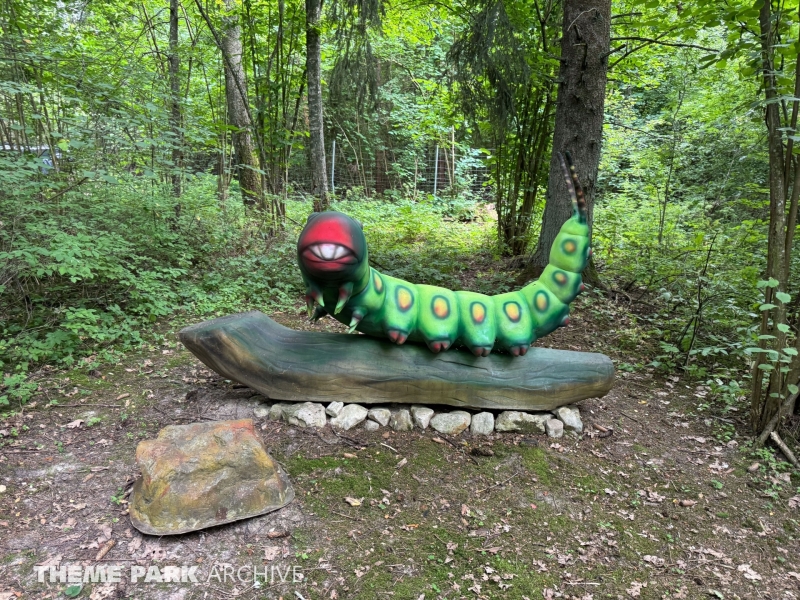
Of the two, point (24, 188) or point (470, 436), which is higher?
point (24, 188)

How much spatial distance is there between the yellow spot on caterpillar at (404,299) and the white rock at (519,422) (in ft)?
3.96

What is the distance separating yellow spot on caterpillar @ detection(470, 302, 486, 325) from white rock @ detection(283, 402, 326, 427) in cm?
139

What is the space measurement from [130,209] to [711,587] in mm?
6730

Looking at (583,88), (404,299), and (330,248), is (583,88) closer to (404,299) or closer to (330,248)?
(404,299)

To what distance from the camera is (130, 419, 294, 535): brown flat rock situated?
258cm

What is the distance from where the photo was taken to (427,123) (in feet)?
32.3

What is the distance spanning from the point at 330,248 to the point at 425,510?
176 centimetres

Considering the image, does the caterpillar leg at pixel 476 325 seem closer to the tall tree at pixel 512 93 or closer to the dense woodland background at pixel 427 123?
the dense woodland background at pixel 427 123

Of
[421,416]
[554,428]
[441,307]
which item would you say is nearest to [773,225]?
[554,428]

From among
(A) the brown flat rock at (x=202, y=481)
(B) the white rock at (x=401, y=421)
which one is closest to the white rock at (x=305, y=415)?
(B) the white rock at (x=401, y=421)

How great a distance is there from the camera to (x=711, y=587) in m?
2.51

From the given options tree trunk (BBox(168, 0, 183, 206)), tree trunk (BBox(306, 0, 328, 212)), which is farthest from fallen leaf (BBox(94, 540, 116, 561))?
tree trunk (BBox(306, 0, 328, 212))

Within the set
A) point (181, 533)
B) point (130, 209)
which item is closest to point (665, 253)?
point (181, 533)

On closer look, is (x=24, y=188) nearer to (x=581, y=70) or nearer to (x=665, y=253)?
(x=581, y=70)
